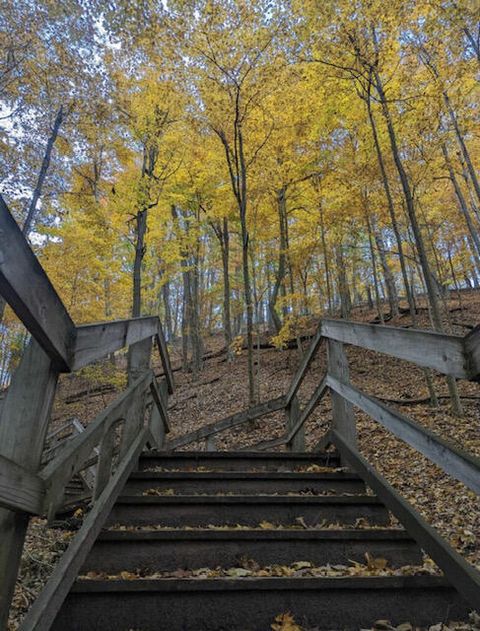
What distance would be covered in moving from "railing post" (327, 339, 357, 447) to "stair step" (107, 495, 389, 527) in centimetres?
76

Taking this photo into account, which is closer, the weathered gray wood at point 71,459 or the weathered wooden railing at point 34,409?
the weathered wooden railing at point 34,409

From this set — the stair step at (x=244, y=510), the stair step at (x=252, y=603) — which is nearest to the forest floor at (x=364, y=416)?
the stair step at (x=252, y=603)

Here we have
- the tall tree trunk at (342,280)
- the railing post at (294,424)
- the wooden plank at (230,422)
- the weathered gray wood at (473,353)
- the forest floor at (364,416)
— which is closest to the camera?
the weathered gray wood at (473,353)

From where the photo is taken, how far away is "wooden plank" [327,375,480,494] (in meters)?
1.49

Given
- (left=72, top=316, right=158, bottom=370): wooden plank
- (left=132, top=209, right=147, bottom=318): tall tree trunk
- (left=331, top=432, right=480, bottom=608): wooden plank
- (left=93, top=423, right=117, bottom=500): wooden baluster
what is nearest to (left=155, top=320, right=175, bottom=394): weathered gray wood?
(left=72, top=316, right=158, bottom=370): wooden plank

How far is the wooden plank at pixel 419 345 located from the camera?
1.46 metres

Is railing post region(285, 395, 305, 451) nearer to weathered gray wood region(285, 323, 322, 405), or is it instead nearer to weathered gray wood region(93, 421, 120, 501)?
weathered gray wood region(285, 323, 322, 405)

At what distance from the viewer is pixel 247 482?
3074 millimetres

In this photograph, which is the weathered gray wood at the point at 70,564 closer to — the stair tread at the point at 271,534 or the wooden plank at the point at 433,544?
the stair tread at the point at 271,534

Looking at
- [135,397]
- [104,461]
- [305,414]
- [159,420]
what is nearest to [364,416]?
[305,414]

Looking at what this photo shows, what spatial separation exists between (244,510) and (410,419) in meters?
1.35

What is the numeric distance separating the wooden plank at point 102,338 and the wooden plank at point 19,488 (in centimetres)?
43

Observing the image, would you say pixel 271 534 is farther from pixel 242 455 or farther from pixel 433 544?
pixel 242 455

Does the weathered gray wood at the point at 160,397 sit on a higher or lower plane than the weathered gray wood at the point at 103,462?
higher
